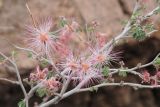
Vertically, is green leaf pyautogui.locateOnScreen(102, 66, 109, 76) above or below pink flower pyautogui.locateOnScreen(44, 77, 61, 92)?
below

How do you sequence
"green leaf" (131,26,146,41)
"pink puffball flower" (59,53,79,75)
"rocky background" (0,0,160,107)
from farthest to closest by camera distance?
1. "rocky background" (0,0,160,107)
2. "green leaf" (131,26,146,41)
3. "pink puffball flower" (59,53,79,75)

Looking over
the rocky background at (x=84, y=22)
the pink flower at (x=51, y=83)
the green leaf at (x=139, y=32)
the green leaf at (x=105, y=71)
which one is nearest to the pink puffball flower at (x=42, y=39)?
the pink flower at (x=51, y=83)

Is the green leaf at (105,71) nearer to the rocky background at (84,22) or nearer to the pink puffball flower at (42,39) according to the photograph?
the pink puffball flower at (42,39)

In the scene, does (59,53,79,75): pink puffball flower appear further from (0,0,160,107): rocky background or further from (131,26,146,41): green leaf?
(0,0,160,107): rocky background

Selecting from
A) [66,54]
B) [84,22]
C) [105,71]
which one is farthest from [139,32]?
[84,22]

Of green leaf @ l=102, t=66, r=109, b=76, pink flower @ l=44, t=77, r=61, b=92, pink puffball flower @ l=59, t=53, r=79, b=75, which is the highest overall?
pink puffball flower @ l=59, t=53, r=79, b=75

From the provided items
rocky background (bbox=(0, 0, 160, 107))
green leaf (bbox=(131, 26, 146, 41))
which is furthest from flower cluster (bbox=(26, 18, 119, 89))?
rocky background (bbox=(0, 0, 160, 107))

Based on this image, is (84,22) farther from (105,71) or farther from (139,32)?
(105,71)
